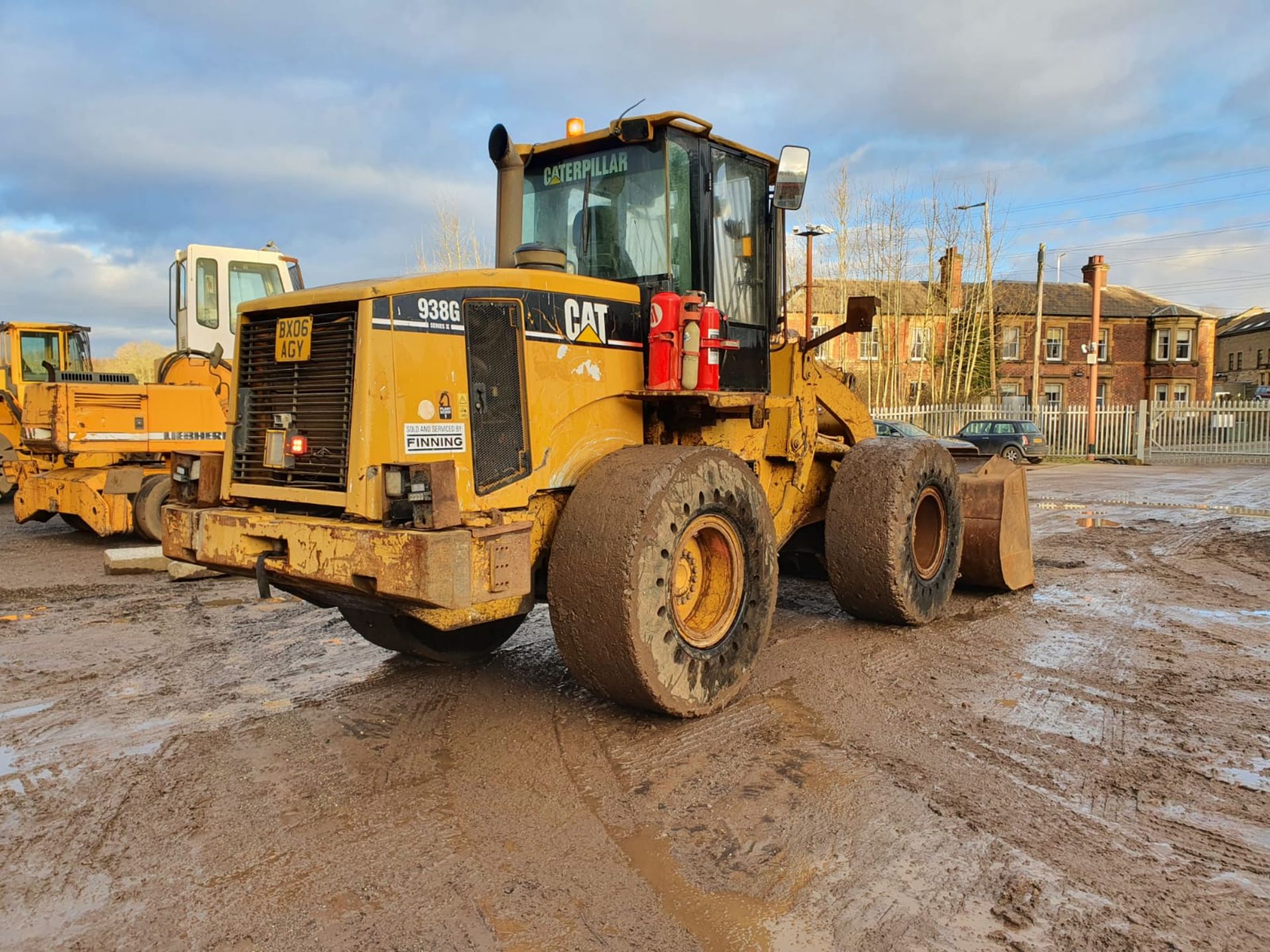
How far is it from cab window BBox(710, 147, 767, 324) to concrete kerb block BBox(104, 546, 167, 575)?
674 centimetres

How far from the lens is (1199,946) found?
2.73m

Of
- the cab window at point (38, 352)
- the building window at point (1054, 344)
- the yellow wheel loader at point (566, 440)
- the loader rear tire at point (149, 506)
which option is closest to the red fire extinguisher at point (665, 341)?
the yellow wheel loader at point (566, 440)

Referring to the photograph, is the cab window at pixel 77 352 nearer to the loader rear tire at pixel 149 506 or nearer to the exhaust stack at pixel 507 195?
the loader rear tire at pixel 149 506

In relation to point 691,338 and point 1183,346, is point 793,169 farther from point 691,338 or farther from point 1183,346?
point 1183,346

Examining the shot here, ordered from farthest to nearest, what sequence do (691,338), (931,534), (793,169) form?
(931,534) < (793,169) < (691,338)

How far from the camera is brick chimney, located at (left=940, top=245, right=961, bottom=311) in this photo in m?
35.3

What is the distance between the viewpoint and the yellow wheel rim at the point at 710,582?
471cm

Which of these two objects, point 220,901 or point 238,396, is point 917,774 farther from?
point 238,396

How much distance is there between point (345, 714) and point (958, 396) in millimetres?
36135

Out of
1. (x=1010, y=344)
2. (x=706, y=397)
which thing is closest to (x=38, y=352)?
(x=706, y=397)

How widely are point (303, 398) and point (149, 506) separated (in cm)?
773

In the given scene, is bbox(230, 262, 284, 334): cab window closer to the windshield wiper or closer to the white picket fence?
the windshield wiper

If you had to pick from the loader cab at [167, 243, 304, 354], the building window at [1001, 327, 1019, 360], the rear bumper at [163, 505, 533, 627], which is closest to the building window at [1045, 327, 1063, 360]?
the building window at [1001, 327, 1019, 360]

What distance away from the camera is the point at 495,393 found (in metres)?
4.23
